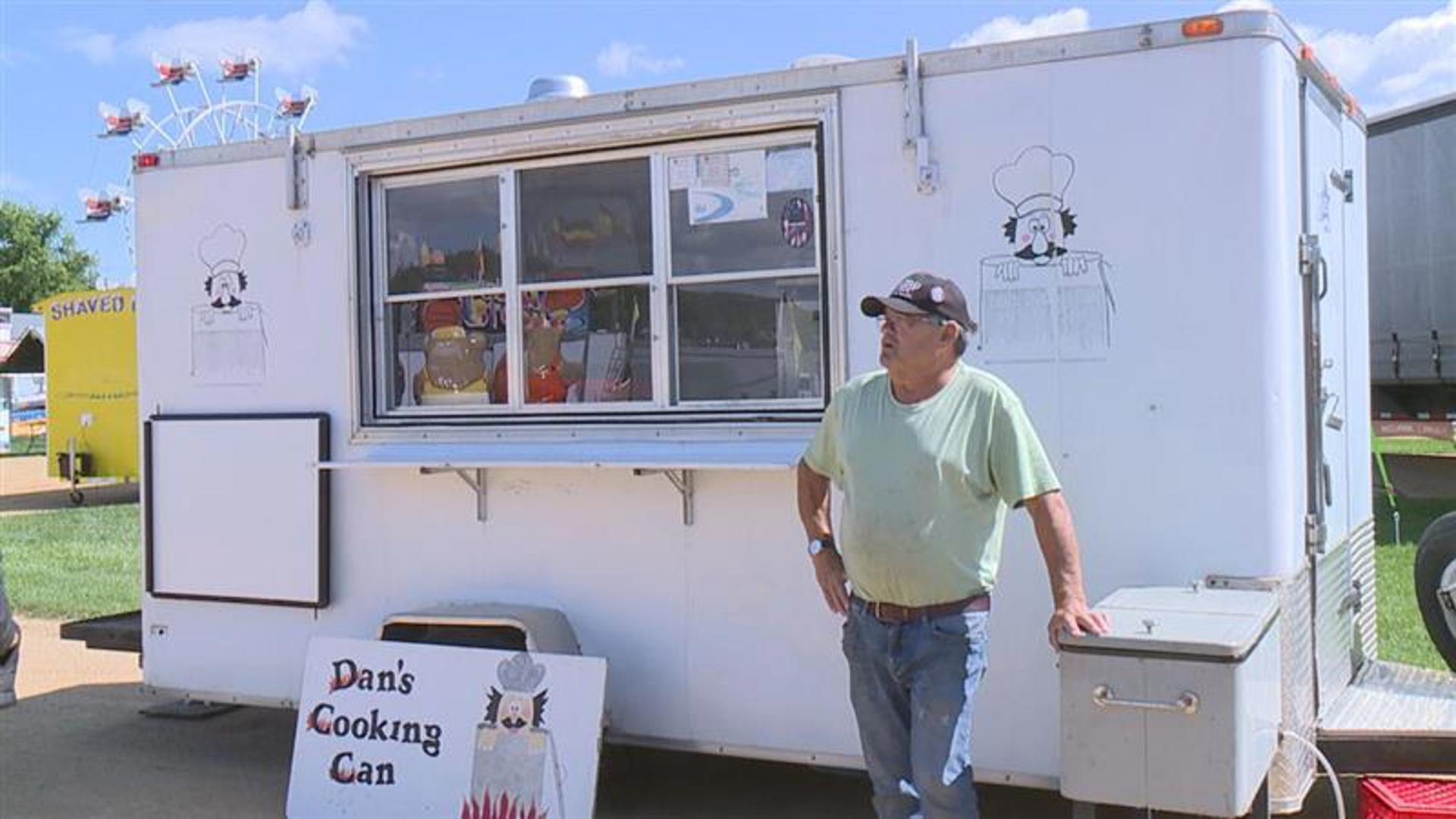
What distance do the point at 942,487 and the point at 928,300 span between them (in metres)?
0.51

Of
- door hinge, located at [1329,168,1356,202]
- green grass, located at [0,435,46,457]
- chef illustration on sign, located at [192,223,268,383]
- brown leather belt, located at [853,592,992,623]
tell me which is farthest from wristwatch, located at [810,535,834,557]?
green grass, located at [0,435,46,457]

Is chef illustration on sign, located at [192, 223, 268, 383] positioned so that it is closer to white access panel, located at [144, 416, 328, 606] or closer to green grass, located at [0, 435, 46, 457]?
white access panel, located at [144, 416, 328, 606]

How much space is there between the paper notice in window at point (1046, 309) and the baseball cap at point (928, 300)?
2.39 feet

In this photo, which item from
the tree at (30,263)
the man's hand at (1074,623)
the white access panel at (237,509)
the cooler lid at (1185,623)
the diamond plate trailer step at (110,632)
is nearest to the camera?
the cooler lid at (1185,623)

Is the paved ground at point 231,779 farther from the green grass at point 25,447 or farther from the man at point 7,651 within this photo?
the green grass at point 25,447

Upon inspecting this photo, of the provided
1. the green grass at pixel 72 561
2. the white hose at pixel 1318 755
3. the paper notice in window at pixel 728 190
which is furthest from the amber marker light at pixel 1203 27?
the green grass at pixel 72 561

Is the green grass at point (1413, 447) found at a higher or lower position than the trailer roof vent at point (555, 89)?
lower

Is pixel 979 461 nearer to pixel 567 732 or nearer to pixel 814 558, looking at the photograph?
pixel 814 558

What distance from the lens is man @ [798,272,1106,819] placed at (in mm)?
3625

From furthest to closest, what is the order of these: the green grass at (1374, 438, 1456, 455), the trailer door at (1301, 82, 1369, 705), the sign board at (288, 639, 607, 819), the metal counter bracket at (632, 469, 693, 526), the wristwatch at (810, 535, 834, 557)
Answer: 1. the green grass at (1374, 438, 1456, 455)
2. the metal counter bracket at (632, 469, 693, 526)
3. the sign board at (288, 639, 607, 819)
4. the trailer door at (1301, 82, 1369, 705)
5. the wristwatch at (810, 535, 834, 557)

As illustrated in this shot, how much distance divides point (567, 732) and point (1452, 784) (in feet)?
9.32

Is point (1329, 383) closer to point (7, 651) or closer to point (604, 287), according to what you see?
point (604, 287)

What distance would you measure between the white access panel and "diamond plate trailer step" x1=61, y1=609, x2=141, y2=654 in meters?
0.43

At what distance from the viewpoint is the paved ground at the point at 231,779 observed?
532 cm
